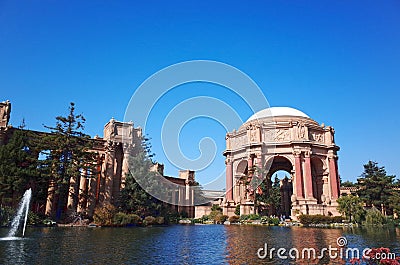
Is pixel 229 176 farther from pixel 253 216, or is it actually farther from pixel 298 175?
pixel 253 216

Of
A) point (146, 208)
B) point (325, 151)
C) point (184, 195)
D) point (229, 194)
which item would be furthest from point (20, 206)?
point (325, 151)

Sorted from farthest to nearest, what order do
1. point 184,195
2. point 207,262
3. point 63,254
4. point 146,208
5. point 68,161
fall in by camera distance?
point 184,195 < point 146,208 < point 68,161 < point 63,254 < point 207,262

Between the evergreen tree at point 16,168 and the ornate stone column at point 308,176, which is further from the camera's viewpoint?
the ornate stone column at point 308,176

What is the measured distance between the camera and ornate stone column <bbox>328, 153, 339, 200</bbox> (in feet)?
148

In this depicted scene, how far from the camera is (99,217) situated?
2533 centimetres

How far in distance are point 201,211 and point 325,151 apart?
21.7 meters

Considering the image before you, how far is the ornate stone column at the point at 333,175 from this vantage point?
4511cm

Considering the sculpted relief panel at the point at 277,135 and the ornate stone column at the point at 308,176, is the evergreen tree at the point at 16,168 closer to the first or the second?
the sculpted relief panel at the point at 277,135

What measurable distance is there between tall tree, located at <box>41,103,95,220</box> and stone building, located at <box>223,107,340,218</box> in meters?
22.1

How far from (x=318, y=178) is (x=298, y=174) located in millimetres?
6862

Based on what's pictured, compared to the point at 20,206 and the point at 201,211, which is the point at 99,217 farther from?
the point at 201,211

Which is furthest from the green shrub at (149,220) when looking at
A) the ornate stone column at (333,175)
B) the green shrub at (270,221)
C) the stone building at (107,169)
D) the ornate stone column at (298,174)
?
the ornate stone column at (333,175)

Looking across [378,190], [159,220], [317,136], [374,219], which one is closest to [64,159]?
[159,220]

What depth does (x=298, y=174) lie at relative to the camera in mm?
43938
